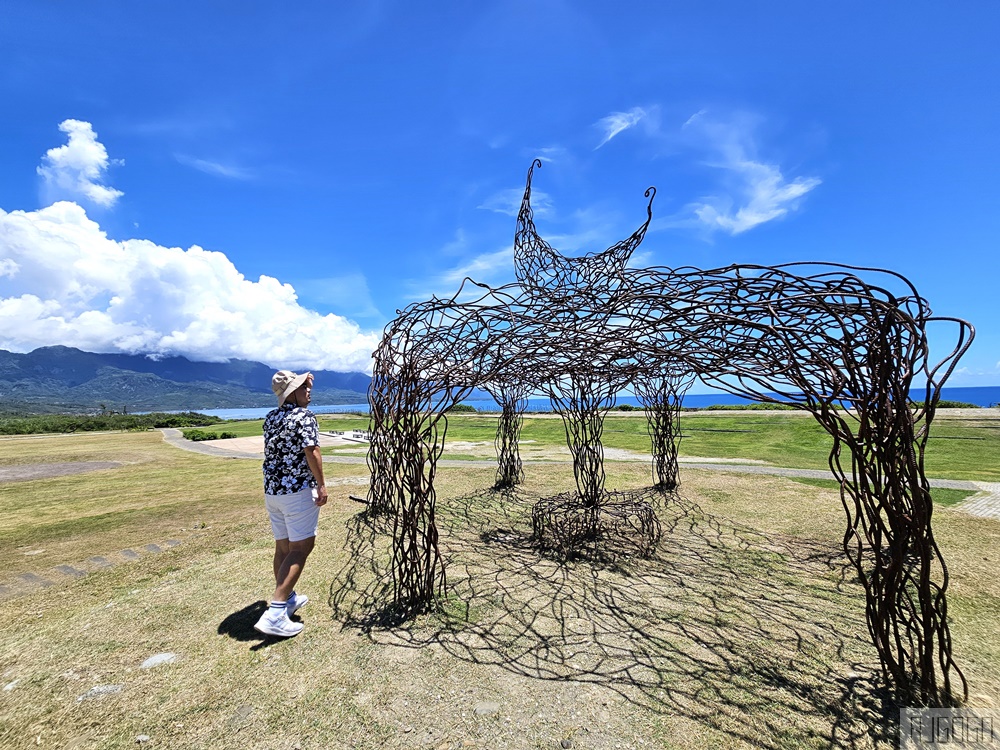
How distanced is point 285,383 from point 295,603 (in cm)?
214

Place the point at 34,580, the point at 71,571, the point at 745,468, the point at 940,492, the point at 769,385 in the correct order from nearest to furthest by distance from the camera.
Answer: the point at 769,385 → the point at 34,580 → the point at 71,571 → the point at 940,492 → the point at 745,468

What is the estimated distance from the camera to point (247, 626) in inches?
152

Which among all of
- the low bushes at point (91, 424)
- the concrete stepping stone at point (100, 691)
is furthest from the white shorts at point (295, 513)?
the low bushes at point (91, 424)

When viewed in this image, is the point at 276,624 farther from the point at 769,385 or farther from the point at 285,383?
the point at 769,385

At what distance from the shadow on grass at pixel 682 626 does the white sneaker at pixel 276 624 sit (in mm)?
502

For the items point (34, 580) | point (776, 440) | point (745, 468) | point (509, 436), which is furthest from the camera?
point (776, 440)

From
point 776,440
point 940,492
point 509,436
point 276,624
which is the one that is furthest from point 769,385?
point 776,440

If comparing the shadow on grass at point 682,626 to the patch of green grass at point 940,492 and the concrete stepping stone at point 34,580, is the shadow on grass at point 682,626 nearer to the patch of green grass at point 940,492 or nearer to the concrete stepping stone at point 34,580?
the concrete stepping stone at point 34,580

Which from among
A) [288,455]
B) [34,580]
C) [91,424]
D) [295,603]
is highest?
[288,455]

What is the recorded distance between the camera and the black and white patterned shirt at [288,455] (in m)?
3.76


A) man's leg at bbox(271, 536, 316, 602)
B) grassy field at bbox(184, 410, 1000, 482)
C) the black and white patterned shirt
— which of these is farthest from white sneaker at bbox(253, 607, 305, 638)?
grassy field at bbox(184, 410, 1000, 482)

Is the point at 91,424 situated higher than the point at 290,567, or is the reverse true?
the point at 290,567

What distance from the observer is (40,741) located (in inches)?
102

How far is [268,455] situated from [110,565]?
347 centimetres
